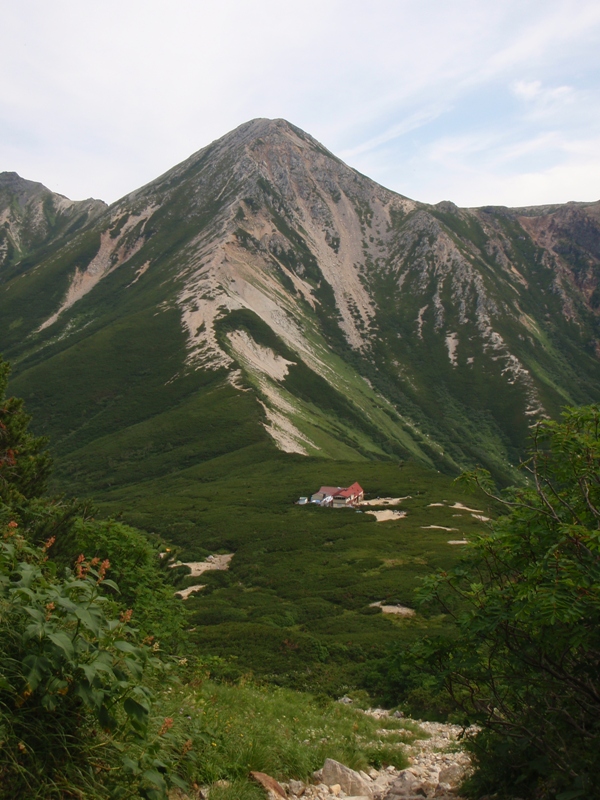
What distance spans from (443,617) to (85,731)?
114 ft

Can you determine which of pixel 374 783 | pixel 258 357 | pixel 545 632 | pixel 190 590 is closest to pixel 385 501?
pixel 190 590

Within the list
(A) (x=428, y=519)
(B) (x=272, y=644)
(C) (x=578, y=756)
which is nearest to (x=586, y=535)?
(C) (x=578, y=756)

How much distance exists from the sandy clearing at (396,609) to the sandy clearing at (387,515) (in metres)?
30.4

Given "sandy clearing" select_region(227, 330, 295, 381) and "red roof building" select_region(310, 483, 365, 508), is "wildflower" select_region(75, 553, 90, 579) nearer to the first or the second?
"red roof building" select_region(310, 483, 365, 508)

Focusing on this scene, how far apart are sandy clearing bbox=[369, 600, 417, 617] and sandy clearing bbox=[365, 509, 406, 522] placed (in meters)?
30.4

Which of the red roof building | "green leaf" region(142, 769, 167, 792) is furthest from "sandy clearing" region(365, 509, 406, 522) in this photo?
"green leaf" region(142, 769, 167, 792)

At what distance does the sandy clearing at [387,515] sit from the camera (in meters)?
70.2

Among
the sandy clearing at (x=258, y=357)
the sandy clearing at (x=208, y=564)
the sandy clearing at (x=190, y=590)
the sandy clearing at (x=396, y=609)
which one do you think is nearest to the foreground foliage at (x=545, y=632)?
the sandy clearing at (x=396, y=609)

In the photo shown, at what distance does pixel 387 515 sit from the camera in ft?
237

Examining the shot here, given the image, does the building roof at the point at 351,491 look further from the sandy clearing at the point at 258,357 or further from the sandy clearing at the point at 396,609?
the sandy clearing at the point at 258,357

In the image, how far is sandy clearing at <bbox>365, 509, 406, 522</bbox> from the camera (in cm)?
7025

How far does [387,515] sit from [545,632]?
224 ft

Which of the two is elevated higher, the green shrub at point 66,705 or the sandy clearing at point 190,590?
the green shrub at point 66,705

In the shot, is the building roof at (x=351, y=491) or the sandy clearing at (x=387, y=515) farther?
the building roof at (x=351, y=491)
